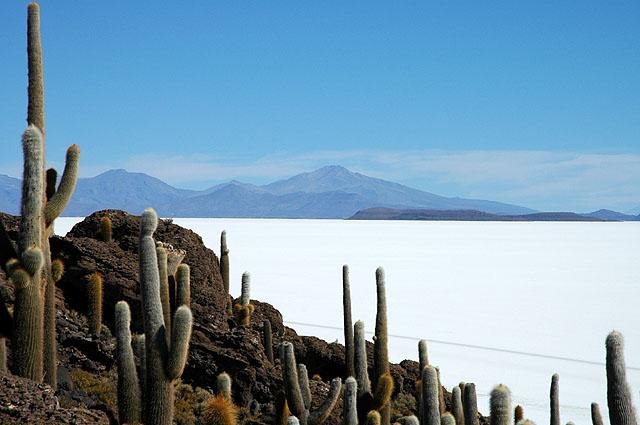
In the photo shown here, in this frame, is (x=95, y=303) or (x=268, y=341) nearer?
(x=95, y=303)

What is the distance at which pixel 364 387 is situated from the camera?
352 inches

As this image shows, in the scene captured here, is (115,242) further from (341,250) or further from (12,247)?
(341,250)

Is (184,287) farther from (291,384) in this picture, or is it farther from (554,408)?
(554,408)

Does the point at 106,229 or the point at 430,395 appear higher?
the point at 106,229

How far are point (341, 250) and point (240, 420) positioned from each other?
122 ft

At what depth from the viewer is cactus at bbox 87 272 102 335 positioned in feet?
29.3

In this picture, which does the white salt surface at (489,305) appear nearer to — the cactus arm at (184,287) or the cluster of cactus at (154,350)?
the cactus arm at (184,287)

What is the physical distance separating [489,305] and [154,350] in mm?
18937

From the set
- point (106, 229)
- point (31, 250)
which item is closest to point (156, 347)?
point (31, 250)

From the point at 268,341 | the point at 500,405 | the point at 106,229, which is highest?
the point at 106,229

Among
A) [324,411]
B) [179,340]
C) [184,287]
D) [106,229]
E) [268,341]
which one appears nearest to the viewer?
[179,340]

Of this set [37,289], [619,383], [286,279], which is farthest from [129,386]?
[286,279]

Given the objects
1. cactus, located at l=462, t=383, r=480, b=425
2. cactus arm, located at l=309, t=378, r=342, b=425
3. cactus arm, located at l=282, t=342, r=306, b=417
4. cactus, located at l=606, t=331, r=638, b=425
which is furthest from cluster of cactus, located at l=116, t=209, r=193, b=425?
cactus, located at l=462, t=383, r=480, b=425

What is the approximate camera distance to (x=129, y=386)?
20.2ft
